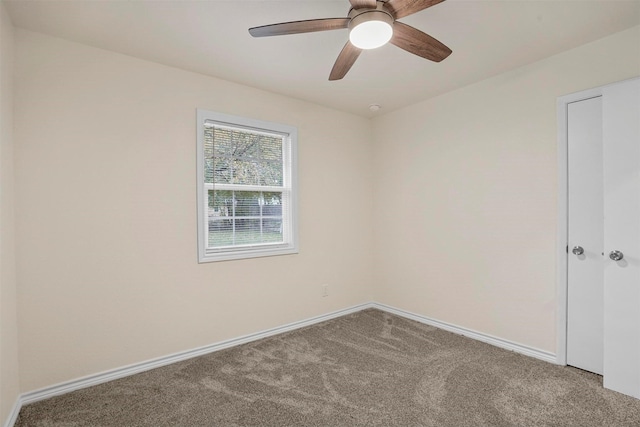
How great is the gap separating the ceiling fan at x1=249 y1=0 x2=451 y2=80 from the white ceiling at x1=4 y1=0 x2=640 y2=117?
295mm

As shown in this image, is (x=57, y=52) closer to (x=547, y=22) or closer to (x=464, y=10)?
(x=464, y=10)

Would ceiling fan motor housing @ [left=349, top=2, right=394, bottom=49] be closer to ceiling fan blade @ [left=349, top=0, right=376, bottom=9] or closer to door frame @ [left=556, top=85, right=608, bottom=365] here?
ceiling fan blade @ [left=349, top=0, right=376, bottom=9]

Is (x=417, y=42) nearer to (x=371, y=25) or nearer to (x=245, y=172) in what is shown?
(x=371, y=25)

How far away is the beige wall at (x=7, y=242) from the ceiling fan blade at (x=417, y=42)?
7.58 ft

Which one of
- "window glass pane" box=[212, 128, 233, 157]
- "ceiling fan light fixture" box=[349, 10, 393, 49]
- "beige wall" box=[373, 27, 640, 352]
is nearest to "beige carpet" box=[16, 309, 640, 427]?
"beige wall" box=[373, 27, 640, 352]

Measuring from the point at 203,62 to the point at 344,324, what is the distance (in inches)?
117

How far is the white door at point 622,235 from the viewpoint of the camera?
2.19m

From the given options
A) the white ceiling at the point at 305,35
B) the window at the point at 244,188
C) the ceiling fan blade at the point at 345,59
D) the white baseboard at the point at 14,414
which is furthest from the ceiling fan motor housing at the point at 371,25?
the white baseboard at the point at 14,414

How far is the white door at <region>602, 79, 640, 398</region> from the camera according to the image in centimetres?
219

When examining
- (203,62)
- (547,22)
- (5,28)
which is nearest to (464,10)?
(547,22)

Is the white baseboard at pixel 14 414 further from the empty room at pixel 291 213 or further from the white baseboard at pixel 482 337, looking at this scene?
the white baseboard at pixel 482 337

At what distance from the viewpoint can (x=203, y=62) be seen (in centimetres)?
269

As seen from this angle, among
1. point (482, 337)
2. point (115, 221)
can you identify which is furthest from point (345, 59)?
point (482, 337)

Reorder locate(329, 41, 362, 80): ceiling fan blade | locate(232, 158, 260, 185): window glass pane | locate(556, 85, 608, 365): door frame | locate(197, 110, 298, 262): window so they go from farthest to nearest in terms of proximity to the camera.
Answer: locate(232, 158, 260, 185): window glass pane → locate(197, 110, 298, 262): window → locate(556, 85, 608, 365): door frame → locate(329, 41, 362, 80): ceiling fan blade
